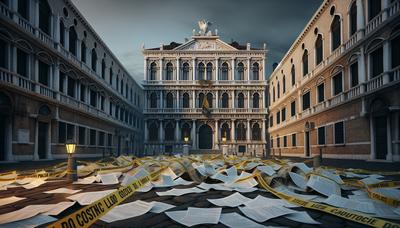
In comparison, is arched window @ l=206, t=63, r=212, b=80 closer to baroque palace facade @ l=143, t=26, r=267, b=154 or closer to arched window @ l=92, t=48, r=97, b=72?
baroque palace facade @ l=143, t=26, r=267, b=154

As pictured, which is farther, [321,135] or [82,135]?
[82,135]

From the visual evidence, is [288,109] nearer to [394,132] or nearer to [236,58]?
[236,58]

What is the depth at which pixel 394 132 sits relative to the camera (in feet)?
42.0

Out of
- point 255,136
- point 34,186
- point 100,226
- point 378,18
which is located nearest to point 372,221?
point 100,226

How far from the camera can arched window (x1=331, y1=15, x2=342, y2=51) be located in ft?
61.7

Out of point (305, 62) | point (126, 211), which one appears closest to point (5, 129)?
point (126, 211)

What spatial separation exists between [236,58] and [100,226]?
133 ft

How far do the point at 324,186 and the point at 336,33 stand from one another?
17.6m

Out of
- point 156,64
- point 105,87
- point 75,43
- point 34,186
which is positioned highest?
point 156,64

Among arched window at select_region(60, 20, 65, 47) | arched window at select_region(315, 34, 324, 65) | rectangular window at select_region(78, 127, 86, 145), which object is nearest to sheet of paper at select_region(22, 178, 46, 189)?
arched window at select_region(60, 20, 65, 47)

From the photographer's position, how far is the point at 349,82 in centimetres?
1677

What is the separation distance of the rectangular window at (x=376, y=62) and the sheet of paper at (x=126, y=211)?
574 inches

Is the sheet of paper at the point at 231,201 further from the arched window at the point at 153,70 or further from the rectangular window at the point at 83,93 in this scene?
the arched window at the point at 153,70

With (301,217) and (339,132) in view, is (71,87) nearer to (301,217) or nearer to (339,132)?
(339,132)
